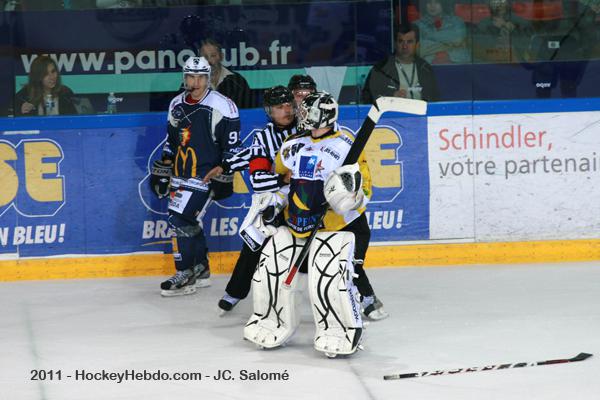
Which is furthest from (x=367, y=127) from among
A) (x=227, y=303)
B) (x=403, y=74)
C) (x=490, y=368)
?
(x=403, y=74)

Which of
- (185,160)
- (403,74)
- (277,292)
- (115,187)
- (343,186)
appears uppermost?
(403,74)

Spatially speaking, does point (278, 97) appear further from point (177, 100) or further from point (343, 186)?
point (177, 100)

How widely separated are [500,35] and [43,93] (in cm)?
298

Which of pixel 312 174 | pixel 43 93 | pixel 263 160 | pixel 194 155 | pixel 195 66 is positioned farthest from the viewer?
pixel 43 93

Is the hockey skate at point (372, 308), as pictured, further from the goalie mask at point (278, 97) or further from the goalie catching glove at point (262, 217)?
the goalie mask at point (278, 97)

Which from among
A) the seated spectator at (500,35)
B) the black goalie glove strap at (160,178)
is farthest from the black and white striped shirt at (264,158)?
the seated spectator at (500,35)

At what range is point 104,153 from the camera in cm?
761

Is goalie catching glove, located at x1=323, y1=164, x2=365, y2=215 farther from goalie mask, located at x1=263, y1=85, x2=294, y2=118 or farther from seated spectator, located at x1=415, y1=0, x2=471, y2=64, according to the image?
seated spectator, located at x1=415, y1=0, x2=471, y2=64

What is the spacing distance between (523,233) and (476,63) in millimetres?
1151

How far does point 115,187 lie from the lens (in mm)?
7637

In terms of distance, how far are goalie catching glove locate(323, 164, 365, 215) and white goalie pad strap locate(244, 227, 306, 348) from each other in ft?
1.13

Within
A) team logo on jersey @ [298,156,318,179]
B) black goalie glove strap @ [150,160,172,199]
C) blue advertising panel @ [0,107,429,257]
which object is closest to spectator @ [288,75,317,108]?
team logo on jersey @ [298,156,318,179]

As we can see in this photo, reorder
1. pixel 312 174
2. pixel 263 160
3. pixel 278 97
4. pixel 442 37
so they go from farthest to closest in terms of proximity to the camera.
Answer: pixel 442 37
pixel 278 97
pixel 263 160
pixel 312 174

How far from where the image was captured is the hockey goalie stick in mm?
5453
